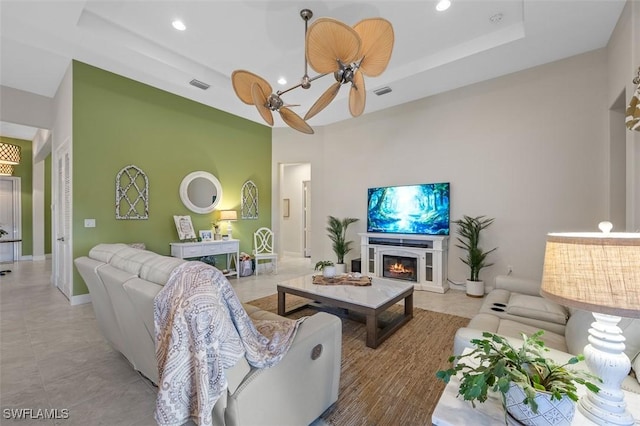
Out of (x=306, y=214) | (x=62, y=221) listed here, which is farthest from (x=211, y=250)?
(x=306, y=214)

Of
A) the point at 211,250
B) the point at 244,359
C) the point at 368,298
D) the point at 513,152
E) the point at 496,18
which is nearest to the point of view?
the point at 244,359

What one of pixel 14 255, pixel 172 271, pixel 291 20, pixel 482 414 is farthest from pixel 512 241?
pixel 14 255

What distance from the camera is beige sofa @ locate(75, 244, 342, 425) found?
49.1 inches

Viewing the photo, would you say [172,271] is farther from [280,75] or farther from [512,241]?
[512,241]

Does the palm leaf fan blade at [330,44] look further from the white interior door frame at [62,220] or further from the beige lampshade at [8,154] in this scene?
the beige lampshade at [8,154]

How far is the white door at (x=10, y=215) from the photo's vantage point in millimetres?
7055

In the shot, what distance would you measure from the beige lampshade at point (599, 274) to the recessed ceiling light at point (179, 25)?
407 centimetres

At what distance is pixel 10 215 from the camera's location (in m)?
7.17

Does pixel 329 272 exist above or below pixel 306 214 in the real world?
below

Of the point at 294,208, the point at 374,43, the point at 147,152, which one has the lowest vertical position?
the point at 294,208

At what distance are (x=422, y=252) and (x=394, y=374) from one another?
2.73 meters

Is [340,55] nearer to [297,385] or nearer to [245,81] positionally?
[245,81]

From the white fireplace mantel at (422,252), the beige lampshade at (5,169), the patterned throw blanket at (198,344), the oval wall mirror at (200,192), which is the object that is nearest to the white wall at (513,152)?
the white fireplace mantel at (422,252)

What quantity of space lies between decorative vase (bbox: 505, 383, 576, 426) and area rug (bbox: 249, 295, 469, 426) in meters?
1.00
